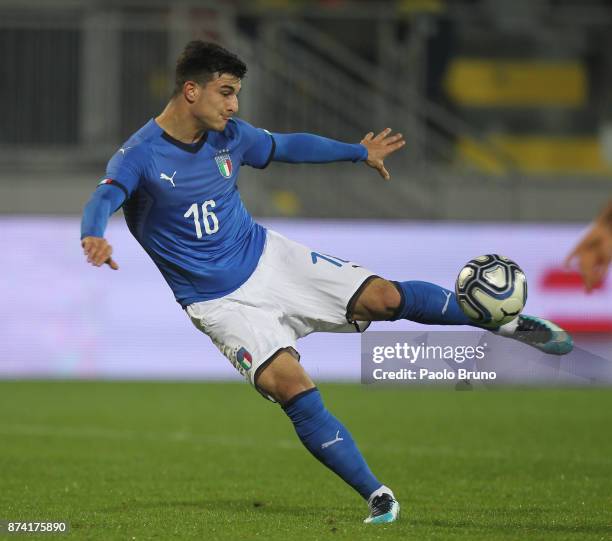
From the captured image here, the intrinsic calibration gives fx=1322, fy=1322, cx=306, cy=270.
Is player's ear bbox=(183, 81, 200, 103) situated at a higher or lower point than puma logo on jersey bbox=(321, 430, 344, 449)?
higher

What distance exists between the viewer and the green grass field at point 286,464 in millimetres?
6027

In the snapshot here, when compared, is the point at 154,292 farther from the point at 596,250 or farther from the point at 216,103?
the point at 596,250

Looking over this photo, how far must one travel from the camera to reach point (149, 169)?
6.04m

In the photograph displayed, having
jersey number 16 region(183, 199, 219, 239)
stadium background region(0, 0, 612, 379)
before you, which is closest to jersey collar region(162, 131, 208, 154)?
jersey number 16 region(183, 199, 219, 239)

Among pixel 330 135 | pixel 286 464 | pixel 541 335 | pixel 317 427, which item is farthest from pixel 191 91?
pixel 330 135

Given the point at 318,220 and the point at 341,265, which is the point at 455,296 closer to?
the point at 341,265

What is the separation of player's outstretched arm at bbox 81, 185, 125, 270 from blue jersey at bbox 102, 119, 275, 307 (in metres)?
0.32

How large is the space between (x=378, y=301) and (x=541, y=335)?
78 cm

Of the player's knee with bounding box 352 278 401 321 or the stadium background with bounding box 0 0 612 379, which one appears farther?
the stadium background with bounding box 0 0 612 379

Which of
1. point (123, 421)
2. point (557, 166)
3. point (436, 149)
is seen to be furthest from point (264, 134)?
Result: point (557, 166)

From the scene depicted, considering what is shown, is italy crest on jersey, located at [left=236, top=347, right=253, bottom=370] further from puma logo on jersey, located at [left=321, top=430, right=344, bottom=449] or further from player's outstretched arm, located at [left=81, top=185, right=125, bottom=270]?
player's outstretched arm, located at [left=81, top=185, right=125, bottom=270]

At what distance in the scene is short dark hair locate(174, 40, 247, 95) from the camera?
6113 mm

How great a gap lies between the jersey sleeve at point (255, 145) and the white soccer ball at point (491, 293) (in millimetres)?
1157

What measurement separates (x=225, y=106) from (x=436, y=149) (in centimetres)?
1047
